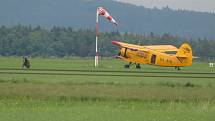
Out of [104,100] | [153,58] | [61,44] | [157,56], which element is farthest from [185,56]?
[61,44]

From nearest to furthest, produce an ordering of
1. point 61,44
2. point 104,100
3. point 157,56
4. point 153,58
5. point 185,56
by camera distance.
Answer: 1. point 104,100
2. point 185,56
3. point 157,56
4. point 153,58
5. point 61,44

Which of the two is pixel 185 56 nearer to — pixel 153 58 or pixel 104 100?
pixel 153 58

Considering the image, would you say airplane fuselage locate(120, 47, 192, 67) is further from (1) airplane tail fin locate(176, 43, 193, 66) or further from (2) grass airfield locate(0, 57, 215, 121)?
(2) grass airfield locate(0, 57, 215, 121)

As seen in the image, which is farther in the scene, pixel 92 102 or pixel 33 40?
pixel 33 40

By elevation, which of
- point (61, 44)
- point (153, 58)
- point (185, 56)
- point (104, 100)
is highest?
point (61, 44)

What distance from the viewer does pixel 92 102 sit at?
98.1ft

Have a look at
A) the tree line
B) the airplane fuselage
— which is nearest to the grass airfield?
the airplane fuselage

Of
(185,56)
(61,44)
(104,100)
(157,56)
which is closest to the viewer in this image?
(104,100)

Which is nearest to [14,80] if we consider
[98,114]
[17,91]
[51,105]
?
[17,91]

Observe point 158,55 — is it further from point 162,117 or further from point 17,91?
point 162,117

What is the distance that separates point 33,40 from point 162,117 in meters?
162

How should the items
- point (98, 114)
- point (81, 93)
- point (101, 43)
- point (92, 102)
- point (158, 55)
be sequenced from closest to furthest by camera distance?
point (98, 114) → point (92, 102) → point (81, 93) → point (158, 55) → point (101, 43)

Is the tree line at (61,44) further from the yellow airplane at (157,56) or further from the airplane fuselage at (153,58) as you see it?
the airplane fuselage at (153,58)

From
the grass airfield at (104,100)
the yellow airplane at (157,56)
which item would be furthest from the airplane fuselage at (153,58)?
the grass airfield at (104,100)
